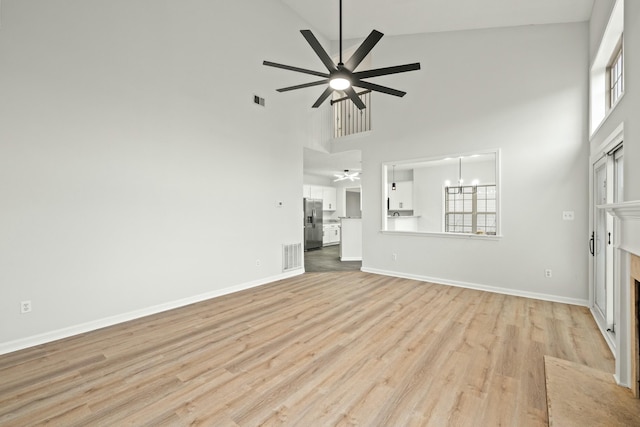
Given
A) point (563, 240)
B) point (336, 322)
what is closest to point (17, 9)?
point (336, 322)

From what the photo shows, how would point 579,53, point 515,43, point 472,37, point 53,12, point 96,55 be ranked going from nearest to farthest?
point 53,12, point 96,55, point 579,53, point 515,43, point 472,37

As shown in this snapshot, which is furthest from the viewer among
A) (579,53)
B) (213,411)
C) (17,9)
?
(579,53)

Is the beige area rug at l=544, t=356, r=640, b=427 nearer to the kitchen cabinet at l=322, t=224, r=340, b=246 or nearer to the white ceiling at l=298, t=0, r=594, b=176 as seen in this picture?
the white ceiling at l=298, t=0, r=594, b=176

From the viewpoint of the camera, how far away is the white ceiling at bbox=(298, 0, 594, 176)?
12.5ft

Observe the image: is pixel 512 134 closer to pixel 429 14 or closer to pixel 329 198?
Result: pixel 429 14

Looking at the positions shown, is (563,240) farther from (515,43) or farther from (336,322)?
(336,322)

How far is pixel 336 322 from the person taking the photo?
3.34 metres

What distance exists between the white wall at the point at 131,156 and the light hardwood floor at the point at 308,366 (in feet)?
2.04

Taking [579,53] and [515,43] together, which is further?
[515,43]

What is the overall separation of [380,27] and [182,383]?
6130 mm

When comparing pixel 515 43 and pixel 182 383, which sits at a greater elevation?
pixel 515 43

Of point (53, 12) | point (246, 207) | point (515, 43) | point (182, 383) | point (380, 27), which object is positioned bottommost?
point (182, 383)

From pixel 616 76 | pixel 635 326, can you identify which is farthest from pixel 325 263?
pixel 616 76

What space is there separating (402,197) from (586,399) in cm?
739
